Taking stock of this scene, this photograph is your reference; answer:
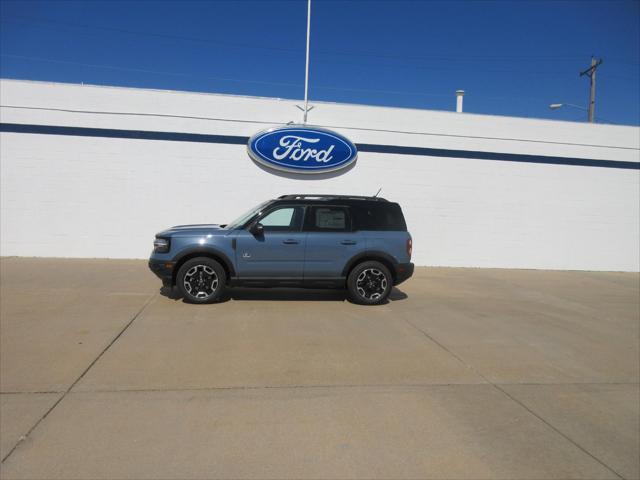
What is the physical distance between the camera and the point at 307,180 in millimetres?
12836

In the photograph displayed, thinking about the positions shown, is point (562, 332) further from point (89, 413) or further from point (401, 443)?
point (89, 413)

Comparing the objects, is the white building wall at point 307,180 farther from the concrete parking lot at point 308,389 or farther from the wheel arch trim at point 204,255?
the wheel arch trim at point 204,255

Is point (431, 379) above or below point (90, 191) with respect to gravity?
below

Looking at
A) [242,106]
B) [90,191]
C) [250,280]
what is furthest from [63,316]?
[242,106]

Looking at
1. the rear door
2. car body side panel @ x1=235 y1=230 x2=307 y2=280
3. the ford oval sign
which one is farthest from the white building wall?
car body side panel @ x1=235 y1=230 x2=307 y2=280

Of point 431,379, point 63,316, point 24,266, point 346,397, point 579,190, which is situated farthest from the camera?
point 579,190

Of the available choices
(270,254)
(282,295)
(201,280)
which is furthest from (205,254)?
(282,295)

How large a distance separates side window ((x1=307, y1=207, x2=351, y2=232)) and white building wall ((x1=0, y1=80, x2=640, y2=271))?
488 cm

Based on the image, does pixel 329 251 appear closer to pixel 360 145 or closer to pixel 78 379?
pixel 78 379

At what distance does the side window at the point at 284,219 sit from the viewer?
25.8 ft

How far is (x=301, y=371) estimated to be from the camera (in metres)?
4.89

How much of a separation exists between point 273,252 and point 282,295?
1.25 m

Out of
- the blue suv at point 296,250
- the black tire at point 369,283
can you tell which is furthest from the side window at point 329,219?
the black tire at point 369,283

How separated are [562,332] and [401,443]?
448cm
